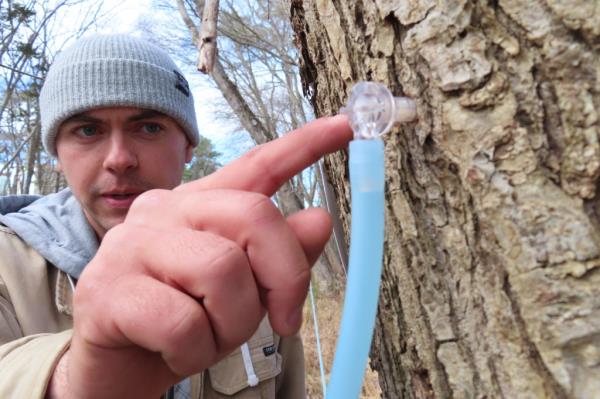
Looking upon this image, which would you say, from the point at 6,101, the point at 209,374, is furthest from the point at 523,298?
the point at 6,101

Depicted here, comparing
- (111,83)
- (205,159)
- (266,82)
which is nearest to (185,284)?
(111,83)

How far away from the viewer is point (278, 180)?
0.48 meters

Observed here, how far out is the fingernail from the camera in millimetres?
436

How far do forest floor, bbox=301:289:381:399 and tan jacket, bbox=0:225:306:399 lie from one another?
145 cm

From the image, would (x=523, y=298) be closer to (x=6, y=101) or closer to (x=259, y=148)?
(x=259, y=148)

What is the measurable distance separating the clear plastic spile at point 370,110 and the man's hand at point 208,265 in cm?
5

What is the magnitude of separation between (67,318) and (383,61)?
3.93ft

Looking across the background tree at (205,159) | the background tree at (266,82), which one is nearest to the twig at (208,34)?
the background tree at (266,82)

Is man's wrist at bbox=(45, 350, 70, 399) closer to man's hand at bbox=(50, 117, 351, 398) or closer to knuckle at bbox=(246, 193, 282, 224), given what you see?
man's hand at bbox=(50, 117, 351, 398)

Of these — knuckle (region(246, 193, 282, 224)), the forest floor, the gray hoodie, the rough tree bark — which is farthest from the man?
the forest floor

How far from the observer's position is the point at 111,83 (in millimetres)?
1512

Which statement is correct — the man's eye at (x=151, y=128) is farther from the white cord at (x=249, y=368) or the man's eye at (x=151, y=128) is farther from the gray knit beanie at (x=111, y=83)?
the white cord at (x=249, y=368)

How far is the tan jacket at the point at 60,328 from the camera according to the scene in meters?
1.17

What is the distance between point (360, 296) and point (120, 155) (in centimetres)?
119
